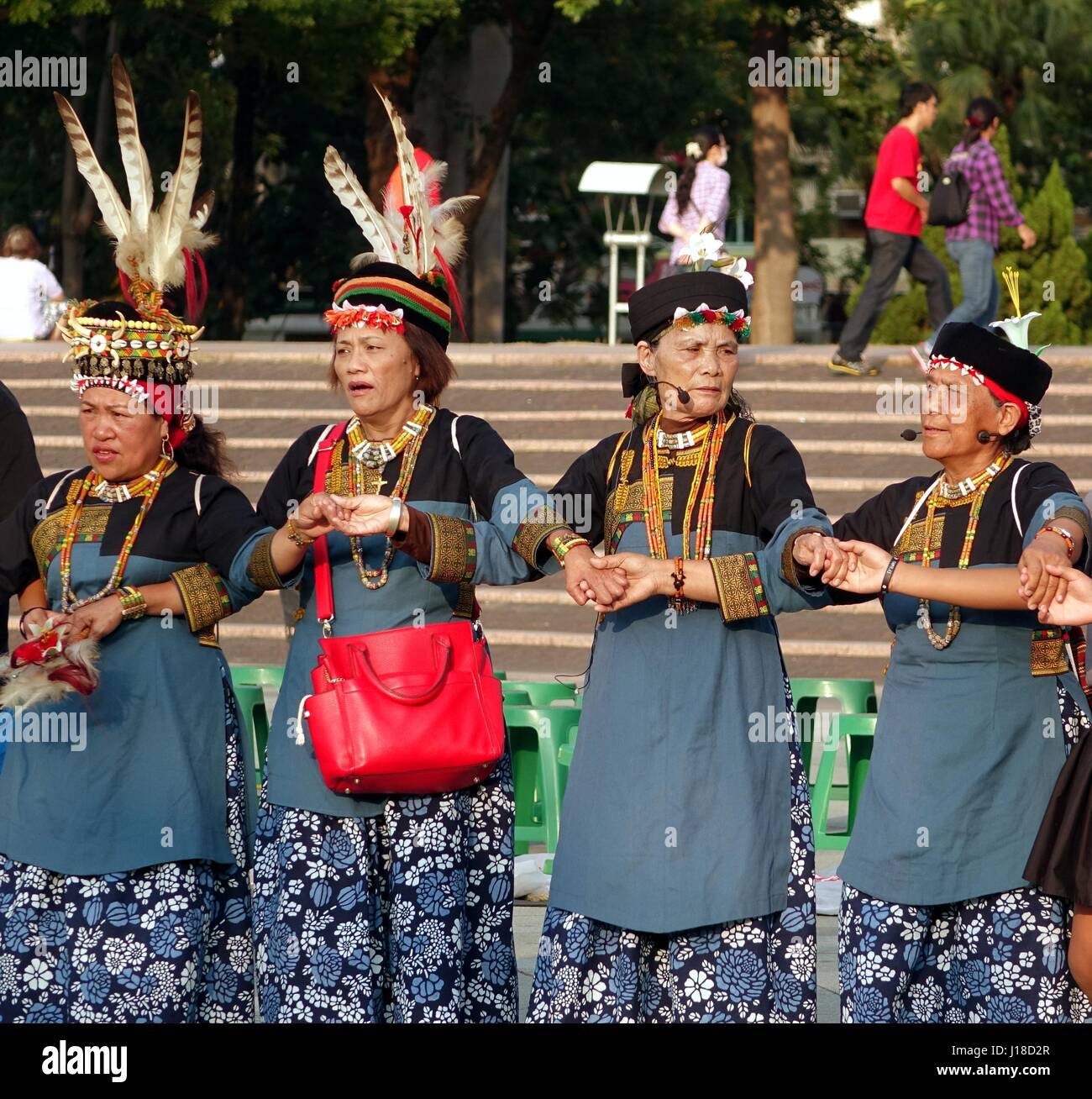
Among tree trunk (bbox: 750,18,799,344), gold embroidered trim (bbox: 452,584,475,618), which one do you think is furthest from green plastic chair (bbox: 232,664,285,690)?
tree trunk (bbox: 750,18,799,344)

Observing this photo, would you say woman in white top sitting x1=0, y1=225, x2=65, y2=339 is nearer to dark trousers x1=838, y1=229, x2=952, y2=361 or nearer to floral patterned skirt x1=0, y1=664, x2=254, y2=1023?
dark trousers x1=838, y1=229, x2=952, y2=361

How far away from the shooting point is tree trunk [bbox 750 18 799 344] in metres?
21.0

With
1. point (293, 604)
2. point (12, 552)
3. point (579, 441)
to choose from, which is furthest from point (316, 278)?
point (12, 552)

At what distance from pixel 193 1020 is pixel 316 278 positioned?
866 inches

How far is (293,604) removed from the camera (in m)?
7.20

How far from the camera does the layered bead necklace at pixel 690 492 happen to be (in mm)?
4289

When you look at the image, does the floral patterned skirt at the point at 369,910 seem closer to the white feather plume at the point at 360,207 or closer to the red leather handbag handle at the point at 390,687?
the red leather handbag handle at the point at 390,687

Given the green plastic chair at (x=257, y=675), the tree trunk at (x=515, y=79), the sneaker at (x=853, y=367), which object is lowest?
the green plastic chair at (x=257, y=675)

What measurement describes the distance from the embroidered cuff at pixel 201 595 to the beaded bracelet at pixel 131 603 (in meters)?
0.09

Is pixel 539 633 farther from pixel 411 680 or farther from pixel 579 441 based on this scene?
pixel 411 680

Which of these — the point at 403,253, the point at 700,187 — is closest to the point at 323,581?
the point at 403,253

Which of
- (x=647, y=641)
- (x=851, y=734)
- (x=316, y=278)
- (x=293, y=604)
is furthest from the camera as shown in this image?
(x=316, y=278)

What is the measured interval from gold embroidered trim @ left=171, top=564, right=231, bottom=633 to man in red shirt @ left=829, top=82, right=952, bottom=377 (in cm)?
816

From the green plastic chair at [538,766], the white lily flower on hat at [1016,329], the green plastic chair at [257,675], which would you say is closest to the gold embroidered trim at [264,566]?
the white lily flower on hat at [1016,329]
